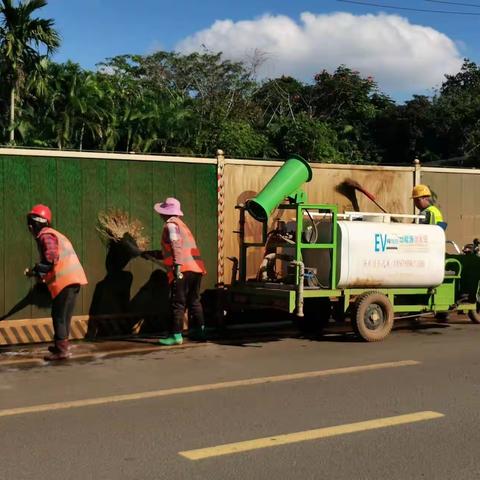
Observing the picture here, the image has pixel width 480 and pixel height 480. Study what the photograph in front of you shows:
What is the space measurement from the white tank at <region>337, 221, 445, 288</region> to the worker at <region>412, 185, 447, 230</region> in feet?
0.94

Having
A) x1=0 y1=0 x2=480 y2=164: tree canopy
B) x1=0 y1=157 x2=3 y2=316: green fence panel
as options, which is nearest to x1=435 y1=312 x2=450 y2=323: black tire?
x1=0 y1=157 x2=3 y2=316: green fence panel

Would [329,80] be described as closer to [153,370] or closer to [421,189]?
[421,189]

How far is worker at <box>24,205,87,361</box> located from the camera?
7703 mm

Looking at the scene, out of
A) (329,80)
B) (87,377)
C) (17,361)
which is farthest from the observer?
(329,80)

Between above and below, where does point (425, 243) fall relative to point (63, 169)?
below

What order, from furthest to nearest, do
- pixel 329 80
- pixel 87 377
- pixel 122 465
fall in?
pixel 329 80
pixel 87 377
pixel 122 465

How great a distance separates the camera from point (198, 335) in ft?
29.9

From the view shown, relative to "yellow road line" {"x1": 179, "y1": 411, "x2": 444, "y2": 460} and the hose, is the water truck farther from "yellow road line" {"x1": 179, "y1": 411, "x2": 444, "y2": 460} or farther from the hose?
"yellow road line" {"x1": 179, "y1": 411, "x2": 444, "y2": 460}

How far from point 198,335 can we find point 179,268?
3.55ft

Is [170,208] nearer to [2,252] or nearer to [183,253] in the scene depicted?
[183,253]

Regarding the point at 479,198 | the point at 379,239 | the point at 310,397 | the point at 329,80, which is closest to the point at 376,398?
the point at 310,397

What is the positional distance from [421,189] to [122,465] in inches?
272

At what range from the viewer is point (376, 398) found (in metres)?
6.02

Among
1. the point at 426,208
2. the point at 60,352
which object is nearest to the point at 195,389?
the point at 60,352
